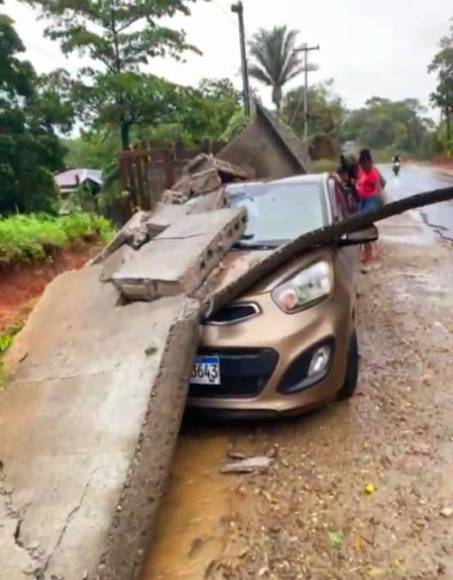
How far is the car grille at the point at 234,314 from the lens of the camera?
3.68 m

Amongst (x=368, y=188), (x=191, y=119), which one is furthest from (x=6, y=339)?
(x=191, y=119)

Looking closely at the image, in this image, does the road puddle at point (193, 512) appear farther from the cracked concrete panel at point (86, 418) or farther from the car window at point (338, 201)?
the car window at point (338, 201)

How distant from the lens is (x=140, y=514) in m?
2.58

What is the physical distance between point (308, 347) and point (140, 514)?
4.78ft

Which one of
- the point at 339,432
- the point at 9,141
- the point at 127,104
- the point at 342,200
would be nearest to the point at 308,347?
the point at 339,432

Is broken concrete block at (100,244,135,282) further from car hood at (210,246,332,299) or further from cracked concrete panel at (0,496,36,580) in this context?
cracked concrete panel at (0,496,36,580)

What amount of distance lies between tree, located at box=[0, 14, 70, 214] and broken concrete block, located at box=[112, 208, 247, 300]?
29.0 ft

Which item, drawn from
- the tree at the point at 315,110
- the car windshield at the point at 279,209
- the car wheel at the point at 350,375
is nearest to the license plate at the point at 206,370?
the car wheel at the point at 350,375

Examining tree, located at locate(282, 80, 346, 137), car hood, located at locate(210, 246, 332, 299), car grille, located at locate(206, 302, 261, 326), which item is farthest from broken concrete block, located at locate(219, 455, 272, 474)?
tree, located at locate(282, 80, 346, 137)

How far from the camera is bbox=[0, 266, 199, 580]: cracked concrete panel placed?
2.46m

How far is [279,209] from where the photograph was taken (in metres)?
5.07

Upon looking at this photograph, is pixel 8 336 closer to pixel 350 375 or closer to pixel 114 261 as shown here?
pixel 114 261

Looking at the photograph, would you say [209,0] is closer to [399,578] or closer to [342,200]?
[342,200]

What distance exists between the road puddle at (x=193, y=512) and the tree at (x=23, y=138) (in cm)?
996
